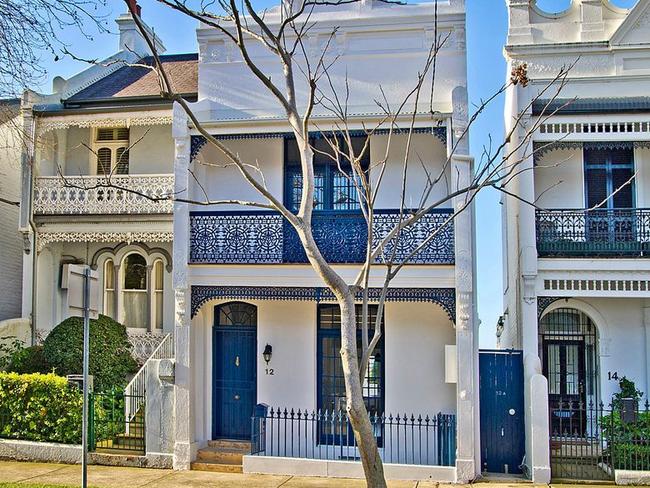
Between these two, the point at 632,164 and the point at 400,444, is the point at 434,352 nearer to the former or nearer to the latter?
the point at 400,444

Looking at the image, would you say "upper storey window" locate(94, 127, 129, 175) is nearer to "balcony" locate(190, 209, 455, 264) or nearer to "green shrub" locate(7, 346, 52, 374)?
"green shrub" locate(7, 346, 52, 374)

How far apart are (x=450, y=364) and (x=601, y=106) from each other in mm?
5698

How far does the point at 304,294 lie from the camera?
13789 mm

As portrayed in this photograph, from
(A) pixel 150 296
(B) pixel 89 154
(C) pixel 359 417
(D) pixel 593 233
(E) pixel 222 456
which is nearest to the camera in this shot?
(C) pixel 359 417

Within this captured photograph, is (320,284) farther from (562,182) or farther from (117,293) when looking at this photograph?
(117,293)

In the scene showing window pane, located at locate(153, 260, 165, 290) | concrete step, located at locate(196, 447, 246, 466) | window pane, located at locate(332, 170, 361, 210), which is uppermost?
window pane, located at locate(332, 170, 361, 210)

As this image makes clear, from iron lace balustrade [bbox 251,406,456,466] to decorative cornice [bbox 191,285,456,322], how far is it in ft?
6.47

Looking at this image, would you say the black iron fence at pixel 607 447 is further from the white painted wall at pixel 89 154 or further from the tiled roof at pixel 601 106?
the white painted wall at pixel 89 154

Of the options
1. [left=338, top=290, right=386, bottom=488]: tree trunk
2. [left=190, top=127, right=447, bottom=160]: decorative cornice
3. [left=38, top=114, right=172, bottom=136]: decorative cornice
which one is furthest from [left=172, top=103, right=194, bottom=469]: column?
[left=338, top=290, right=386, bottom=488]: tree trunk

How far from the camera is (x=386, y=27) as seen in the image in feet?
46.9

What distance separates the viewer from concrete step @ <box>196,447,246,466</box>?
1381 centimetres

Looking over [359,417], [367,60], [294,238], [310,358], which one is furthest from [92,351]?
[359,417]

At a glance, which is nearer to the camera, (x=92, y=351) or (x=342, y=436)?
(x=342, y=436)

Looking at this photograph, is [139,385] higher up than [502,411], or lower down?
higher up
